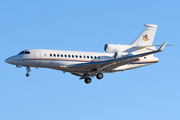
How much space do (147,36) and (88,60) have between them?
851 centimetres

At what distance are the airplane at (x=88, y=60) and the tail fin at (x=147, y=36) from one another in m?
0.66

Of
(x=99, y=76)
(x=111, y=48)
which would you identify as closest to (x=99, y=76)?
(x=99, y=76)

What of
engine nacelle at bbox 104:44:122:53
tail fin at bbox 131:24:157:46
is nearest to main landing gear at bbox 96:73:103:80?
engine nacelle at bbox 104:44:122:53

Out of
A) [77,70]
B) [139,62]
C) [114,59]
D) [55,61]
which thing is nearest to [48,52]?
[55,61]

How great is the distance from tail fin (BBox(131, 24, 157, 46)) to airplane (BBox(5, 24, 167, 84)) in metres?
0.66

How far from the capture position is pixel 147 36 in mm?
43219

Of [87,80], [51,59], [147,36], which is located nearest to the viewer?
[51,59]

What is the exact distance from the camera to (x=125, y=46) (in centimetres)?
4175

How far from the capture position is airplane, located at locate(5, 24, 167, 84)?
3750 cm

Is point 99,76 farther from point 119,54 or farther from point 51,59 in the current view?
point 51,59

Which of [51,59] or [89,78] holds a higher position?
[51,59]

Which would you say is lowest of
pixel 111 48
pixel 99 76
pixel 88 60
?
pixel 99 76

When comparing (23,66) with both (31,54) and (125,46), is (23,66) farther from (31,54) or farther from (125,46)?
(125,46)

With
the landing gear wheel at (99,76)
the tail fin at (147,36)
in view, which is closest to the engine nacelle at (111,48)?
the tail fin at (147,36)
